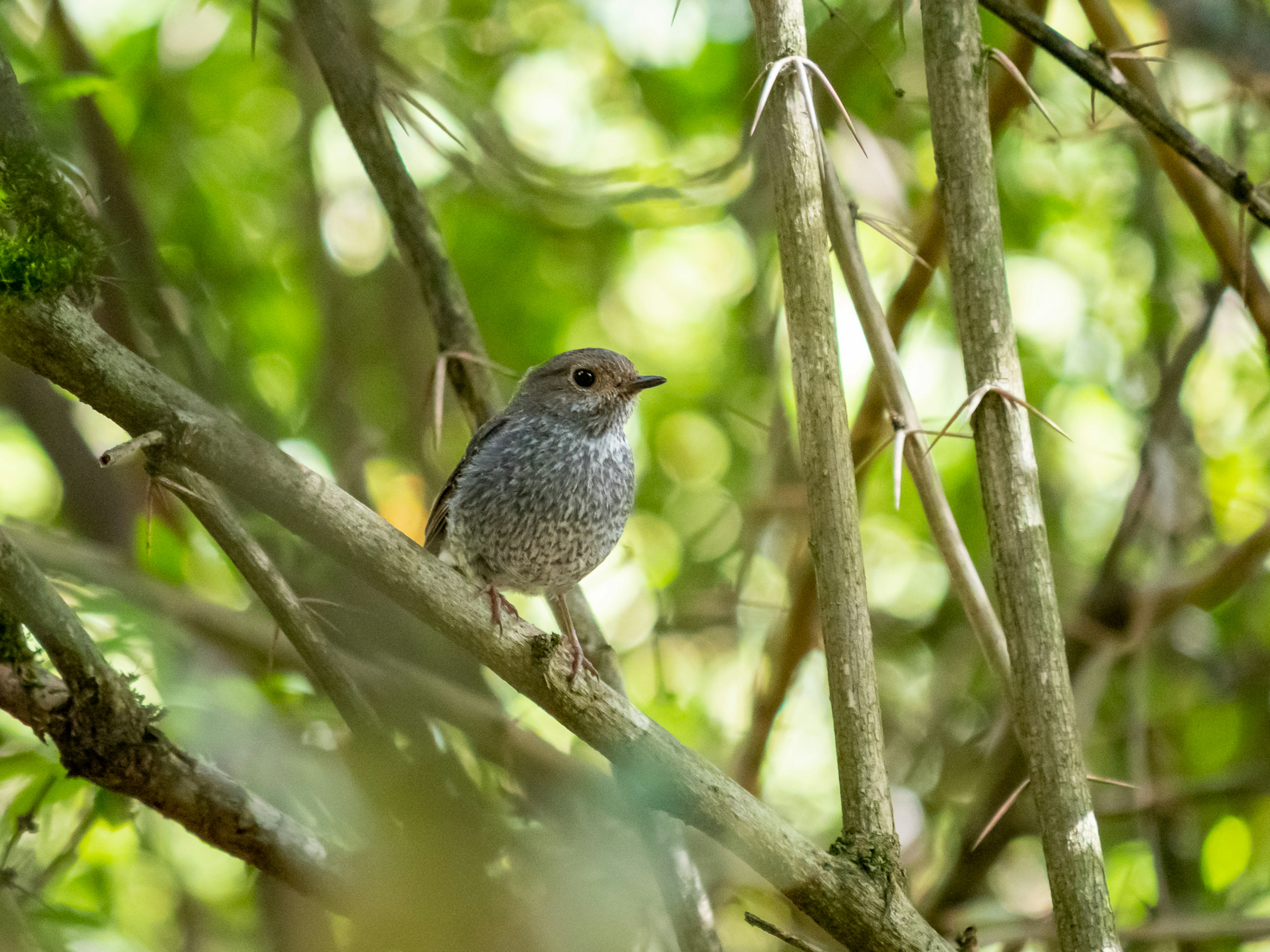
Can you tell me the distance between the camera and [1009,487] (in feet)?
8.03

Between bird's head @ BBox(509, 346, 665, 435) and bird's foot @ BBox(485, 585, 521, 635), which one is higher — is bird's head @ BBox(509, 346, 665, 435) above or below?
above

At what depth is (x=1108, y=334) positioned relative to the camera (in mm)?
5590

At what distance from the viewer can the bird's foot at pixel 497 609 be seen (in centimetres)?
229

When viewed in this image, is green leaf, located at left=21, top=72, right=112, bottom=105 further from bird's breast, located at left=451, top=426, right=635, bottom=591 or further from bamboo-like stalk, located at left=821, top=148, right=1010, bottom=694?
bamboo-like stalk, located at left=821, top=148, right=1010, bottom=694

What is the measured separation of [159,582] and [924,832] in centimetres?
317

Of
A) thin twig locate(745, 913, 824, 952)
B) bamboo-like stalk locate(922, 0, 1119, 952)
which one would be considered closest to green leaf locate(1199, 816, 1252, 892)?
bamboo-like stalk locate(922, 0, 1119, 952)

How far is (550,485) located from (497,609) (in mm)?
804

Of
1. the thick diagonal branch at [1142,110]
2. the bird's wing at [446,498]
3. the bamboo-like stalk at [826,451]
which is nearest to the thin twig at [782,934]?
the bamboo-like stalk at [826,451]

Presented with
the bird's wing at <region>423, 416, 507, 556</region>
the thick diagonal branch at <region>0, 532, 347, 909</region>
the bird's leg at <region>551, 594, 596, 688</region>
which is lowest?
the thick diagonal branch at <region>0, 532, 347, 909</region>

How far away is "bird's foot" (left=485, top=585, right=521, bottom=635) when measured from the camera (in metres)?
2.29

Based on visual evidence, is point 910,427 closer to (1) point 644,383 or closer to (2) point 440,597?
→ (2) point 440,597

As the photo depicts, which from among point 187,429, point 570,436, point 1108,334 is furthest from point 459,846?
point 1108,334

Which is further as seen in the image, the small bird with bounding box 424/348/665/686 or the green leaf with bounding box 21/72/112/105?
the small bird with bounding box 424/348/665/686

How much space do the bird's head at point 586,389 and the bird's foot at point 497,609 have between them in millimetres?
640
